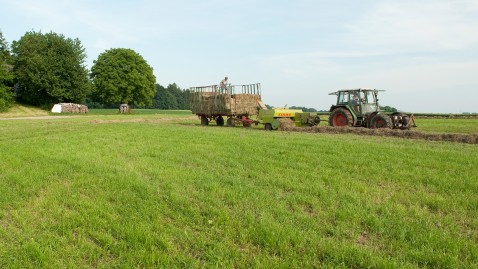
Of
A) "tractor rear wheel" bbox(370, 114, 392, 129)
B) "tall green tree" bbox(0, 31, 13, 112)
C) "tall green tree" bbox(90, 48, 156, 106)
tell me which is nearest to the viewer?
"tractor rear wheel" bbox(370, 114, 392, 129)

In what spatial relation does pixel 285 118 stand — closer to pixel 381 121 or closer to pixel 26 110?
pixel 381 121

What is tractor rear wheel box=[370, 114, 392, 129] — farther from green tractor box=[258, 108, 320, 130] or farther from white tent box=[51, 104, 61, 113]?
white tent box=[51, 104, 61, 113]

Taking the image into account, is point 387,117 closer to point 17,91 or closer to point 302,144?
point 302,144

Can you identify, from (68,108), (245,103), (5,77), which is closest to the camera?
(245,103)

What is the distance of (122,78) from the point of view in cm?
5366

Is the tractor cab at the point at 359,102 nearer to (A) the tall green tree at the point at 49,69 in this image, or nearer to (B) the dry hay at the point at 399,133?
(B) the dry hay at the point at 399,133

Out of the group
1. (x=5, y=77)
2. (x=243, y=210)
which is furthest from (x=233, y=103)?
(x=5, y=77)

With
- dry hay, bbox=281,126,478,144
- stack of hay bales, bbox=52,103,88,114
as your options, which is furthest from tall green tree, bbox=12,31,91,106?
dry hay, bbox=281,126,478,144

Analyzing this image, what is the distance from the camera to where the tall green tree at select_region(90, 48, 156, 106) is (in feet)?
173

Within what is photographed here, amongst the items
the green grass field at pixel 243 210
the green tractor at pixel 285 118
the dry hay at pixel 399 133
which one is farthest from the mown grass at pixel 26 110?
the green grass field at pixel 243 210

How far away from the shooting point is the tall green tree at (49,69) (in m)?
45.0

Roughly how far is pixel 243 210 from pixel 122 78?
5213 centimetres

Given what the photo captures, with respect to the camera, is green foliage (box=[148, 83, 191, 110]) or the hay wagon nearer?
the hay wagon

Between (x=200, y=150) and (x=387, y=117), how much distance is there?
36.7ft
